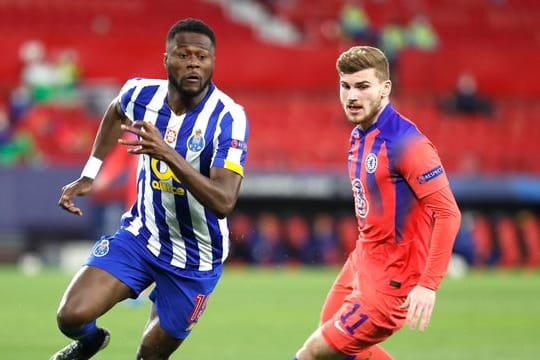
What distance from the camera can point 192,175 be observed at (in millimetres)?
5477

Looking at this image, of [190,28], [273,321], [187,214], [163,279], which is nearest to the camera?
[190,28]

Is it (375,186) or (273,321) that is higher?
(375,186)

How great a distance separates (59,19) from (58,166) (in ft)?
23.2

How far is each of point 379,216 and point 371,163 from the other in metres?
0.28

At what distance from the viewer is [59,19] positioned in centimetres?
2512

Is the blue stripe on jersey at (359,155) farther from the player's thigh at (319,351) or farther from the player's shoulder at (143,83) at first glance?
the player's shoulder at (143,83)

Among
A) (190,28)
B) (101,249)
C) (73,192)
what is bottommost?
(101,249)

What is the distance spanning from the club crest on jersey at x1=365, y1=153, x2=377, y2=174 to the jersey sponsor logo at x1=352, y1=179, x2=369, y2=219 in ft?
0.34

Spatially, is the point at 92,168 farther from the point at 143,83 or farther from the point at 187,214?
the point at 187,214

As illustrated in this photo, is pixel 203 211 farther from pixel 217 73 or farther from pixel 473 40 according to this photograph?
pixel 473 40

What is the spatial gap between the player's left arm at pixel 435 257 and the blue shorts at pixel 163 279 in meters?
1.46

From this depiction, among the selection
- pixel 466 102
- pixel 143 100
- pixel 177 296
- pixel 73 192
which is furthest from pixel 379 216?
pixel 466 102

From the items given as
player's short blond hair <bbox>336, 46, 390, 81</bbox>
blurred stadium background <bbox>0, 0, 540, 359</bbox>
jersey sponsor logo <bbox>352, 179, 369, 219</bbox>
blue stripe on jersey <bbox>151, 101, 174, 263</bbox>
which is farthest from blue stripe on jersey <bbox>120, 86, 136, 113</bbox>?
blurred stadium background <bbox>0, 0, 540, 359</bbox>

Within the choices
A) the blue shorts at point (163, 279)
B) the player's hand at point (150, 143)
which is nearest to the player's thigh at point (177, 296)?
the blue shorts at point (163, 279)
